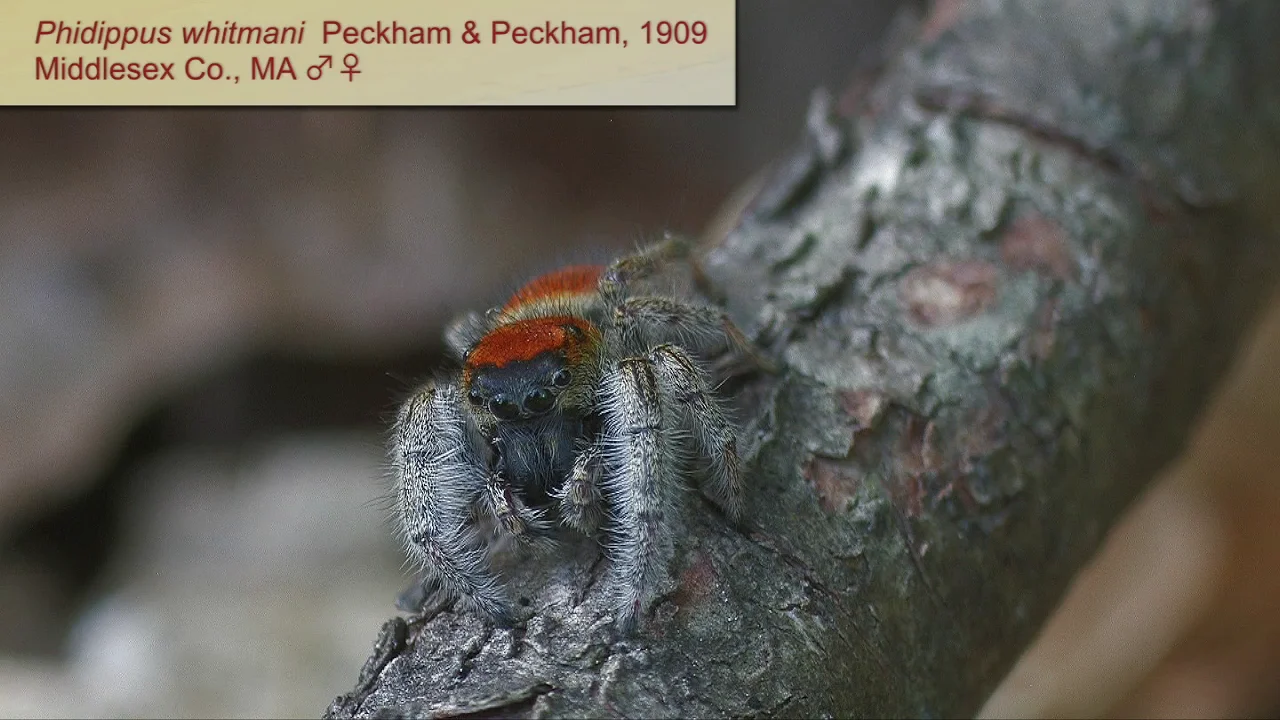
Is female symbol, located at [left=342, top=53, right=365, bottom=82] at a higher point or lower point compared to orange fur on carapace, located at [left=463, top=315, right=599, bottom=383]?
higher

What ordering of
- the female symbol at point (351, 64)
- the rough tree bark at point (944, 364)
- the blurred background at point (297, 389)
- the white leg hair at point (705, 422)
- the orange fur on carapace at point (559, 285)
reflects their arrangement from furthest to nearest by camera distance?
the blurred background at point (297, 389) → the orange fur on carapace at point (559, 285) → the female symbol at point (351, 64) → the white leg hair at point (705, 422) → the rough tree bark at point (944, 364)

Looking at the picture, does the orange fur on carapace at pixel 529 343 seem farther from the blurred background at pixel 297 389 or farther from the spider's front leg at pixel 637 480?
the blurred background at pixel 297 389

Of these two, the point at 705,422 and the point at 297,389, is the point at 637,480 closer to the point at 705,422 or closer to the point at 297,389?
the point at 705,422

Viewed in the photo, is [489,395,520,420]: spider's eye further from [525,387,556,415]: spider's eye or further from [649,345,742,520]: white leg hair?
[649,345,742,520]: white leg hair

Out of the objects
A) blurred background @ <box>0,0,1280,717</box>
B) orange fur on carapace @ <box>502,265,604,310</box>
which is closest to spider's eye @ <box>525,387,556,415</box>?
orange fur on carapace @ <box>502,265,604,310</box>

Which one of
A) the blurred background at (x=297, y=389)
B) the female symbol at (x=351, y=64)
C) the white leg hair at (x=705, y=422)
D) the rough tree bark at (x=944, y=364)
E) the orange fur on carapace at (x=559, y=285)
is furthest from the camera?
the blurred background at (x=297, y=389)

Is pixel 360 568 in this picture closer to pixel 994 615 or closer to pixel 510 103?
pixel 510 103

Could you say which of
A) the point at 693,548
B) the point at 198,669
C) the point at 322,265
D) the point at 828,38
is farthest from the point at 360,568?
the point at 828,38

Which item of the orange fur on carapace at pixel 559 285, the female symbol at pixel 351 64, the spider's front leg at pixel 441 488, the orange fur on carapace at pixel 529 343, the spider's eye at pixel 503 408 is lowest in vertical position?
the spider's front leg at pixel 441 488

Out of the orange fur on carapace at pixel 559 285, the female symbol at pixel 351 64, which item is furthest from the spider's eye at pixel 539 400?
the female symbol at pixel 351 64
